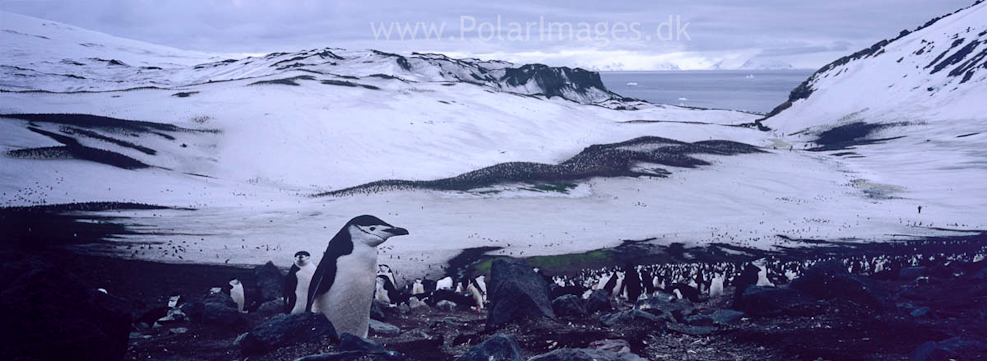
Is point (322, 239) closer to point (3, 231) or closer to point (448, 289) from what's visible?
point (448, 289)

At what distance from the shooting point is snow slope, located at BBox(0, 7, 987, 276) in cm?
2367

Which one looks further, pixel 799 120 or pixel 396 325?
pixel 799 120

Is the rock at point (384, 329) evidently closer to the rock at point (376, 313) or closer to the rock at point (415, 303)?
the rock at point (376, 313)

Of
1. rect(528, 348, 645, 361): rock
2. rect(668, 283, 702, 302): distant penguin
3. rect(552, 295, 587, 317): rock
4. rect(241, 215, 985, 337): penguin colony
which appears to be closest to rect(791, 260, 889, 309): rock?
rect(241, 215, 985, 337): penguin colony

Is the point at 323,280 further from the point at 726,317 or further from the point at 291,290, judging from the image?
the point at 726,317

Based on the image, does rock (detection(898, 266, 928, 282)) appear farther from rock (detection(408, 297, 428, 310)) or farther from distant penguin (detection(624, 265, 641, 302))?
rock (detection(408, 297, 428, 310))

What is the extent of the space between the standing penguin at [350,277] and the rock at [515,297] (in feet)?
8.07

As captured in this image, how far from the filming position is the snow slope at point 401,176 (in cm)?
2367

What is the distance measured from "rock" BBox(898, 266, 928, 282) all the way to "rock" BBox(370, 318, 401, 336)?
43.5ft

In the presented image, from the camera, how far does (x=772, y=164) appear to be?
43594 millimetres

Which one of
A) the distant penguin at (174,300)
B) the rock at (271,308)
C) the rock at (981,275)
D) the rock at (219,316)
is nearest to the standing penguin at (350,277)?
the rock at (219,316)

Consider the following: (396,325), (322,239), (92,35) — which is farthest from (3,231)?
(92,35)

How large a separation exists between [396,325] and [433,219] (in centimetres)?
1291

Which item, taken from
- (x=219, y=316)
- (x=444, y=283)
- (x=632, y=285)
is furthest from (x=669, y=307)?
(x=219, y=316)
